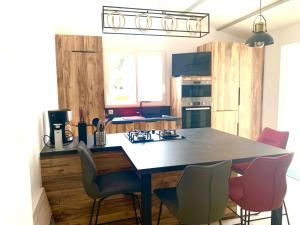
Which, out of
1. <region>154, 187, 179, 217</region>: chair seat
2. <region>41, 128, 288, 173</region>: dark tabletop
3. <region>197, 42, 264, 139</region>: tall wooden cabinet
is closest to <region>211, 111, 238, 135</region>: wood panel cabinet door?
<region>197, 42, 264, 139</region>: tall wooden cabinet

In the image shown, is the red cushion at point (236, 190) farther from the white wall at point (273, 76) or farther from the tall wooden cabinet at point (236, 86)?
the white wall at point (273, 76)

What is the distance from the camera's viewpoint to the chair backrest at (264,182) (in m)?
1.74

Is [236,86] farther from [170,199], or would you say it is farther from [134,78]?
[170,199]

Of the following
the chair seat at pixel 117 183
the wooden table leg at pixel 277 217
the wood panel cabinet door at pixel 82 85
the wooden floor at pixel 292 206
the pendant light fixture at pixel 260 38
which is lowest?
the wooden floor at pixel 292 206

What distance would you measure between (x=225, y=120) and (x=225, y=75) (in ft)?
2.87

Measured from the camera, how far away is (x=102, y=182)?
2076 mm

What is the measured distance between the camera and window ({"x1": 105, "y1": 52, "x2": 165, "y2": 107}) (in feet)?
15.0

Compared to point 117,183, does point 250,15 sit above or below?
above

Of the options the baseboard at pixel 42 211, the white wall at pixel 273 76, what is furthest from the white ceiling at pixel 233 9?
the baseboard at pixel 42 211

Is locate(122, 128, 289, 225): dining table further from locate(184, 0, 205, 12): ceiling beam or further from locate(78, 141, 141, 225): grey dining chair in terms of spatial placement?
locate(184, 0, 205, 12): ceiling beam

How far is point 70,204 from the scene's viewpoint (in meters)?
2.27

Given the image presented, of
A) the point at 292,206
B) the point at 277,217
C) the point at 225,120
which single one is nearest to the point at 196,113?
the point at 225,120

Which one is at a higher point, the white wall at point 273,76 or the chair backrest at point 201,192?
the white wall at point 273,76

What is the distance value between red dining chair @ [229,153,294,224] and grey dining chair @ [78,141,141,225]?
878 mm
